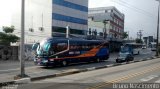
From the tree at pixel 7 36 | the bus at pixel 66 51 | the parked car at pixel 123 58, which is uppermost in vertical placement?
the tree at pixel 7 36

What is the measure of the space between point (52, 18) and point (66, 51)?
29037mm

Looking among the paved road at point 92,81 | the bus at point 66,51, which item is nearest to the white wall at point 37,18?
the bus at point 66,51

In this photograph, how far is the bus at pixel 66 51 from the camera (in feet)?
97.3

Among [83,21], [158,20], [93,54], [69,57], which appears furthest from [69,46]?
[83,21]

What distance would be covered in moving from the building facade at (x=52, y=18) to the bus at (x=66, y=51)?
23299mm

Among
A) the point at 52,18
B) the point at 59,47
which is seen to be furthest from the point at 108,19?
the point at 59,47

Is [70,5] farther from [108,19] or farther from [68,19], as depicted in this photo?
[108,19]

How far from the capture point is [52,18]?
60062 mm

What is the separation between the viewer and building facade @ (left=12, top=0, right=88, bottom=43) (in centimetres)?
6056

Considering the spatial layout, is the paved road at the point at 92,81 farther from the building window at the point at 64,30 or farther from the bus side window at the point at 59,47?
the building window at the point at 64,30

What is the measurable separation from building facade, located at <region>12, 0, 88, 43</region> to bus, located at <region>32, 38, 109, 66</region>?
2330 centimetres

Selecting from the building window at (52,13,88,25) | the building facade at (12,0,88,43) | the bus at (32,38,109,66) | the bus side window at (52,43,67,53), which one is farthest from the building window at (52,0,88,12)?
the bus side window at (52,43,67,53)

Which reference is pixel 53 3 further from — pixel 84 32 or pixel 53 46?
pixel 53 46

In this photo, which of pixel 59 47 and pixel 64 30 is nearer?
pixel 59 47
